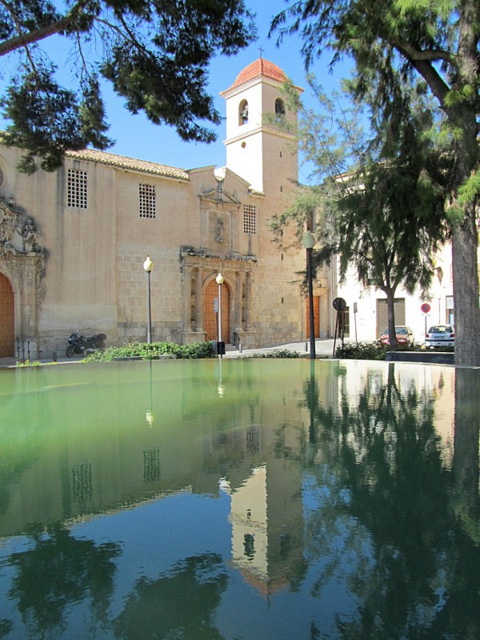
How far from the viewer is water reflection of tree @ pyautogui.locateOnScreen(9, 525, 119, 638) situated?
73.7 inches

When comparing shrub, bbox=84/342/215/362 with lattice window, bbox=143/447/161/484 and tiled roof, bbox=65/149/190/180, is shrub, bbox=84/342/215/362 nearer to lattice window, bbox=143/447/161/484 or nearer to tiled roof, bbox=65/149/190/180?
lattice window, bbox=143/447/161/484

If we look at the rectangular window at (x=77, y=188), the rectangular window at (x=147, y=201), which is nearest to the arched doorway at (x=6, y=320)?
the rectangular window at (x=77, y=188)

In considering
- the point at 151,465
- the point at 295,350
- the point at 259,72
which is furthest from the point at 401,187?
the point at 259,72

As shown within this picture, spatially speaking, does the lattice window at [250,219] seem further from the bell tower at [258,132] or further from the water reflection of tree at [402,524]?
the water reflection of tree at [402,524]

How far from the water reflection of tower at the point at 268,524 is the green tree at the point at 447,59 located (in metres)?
8.64

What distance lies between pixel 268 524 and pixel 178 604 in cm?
83

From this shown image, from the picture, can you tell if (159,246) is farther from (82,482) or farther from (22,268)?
(82,482)

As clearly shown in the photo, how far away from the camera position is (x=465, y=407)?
5.80m

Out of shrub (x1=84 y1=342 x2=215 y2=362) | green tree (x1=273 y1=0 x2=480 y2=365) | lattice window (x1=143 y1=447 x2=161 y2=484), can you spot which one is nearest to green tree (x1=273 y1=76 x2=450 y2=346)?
green tree (x1=273 y1=0 x2=480 y2=365)

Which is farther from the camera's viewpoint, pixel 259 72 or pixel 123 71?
pixel 259 72

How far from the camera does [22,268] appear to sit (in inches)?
829

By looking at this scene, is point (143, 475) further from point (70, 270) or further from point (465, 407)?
point (70, 270)

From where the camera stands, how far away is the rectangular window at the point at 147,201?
992 inches

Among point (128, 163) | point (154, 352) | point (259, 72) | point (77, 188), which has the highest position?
point (259, 72)
